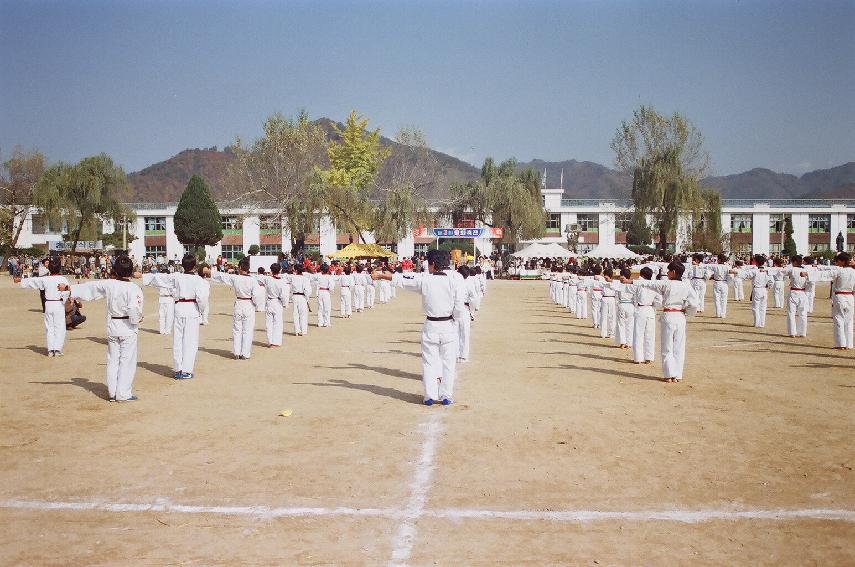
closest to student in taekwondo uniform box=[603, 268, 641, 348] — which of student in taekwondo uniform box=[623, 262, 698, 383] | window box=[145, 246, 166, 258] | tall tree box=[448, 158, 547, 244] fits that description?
student in taekwondo uniform box=[623, 262, 698, 383]

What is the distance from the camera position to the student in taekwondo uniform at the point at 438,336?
10375 mm

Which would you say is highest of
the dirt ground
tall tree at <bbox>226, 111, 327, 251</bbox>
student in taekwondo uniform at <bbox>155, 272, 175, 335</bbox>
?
tall tree at <bbox>226, 111, 327, 251</bbox>

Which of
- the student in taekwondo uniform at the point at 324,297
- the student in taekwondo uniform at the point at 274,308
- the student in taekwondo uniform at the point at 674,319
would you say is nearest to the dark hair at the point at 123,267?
the student in taekwondo uniform at the point at 274,308

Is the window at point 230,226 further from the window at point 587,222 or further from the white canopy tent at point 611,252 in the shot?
the white canopy tent at point 611,252

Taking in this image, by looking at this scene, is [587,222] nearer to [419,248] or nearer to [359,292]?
[419,248]

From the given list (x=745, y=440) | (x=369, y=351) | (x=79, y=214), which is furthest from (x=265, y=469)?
(x=79, y=214)

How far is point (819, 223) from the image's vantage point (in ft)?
285

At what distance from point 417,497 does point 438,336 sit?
4125mm

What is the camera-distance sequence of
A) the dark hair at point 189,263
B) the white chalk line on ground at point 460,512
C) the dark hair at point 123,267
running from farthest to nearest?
1. the dark hair at point 189,263
2. the dark hair at point 123,267
3. the white chalk line on ground at point 460,512

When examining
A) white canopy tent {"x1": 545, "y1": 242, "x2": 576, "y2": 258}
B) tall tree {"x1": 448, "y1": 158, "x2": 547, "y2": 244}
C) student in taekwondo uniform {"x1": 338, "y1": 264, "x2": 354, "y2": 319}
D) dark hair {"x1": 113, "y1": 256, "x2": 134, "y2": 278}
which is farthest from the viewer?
tall tree {"x1": 448, "y1": 158, "x2": 547, "y2": 244}

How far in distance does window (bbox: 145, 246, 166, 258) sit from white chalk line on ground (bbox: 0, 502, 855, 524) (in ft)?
279

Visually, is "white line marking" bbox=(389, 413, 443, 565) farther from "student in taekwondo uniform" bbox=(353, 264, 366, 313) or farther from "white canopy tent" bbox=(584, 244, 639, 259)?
"white canopy tent" bbox=(584, 244, 639, 259)

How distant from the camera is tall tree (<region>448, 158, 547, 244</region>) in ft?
208

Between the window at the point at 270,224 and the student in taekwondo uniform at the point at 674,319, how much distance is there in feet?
190
